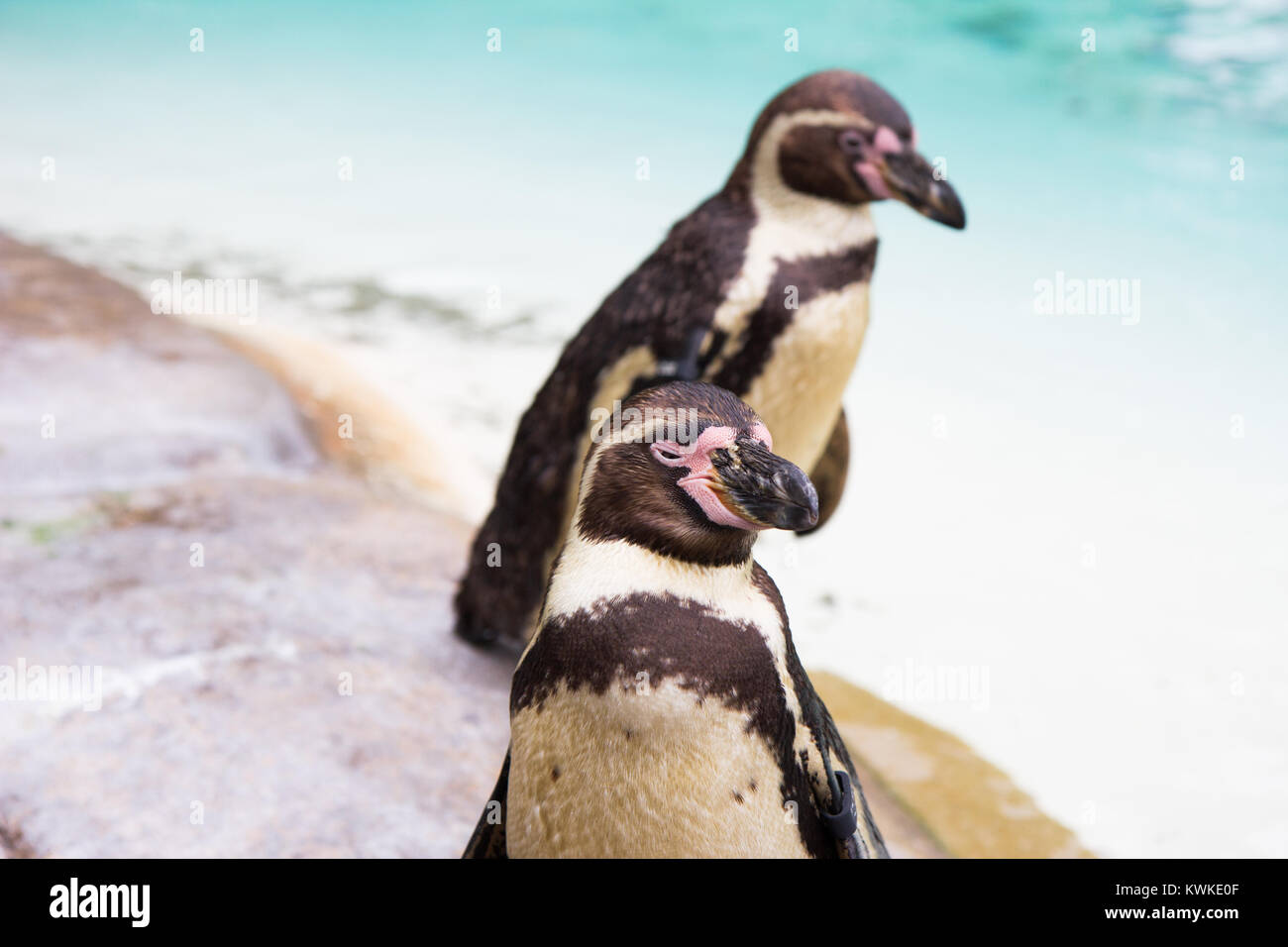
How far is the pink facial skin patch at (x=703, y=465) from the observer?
1152 mm

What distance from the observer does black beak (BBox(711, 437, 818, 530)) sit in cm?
111

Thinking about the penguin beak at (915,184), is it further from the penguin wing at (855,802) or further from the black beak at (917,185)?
the penguin wing at (855,802)

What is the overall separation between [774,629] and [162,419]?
108 inches

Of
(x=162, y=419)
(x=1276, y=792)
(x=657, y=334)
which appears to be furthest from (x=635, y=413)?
(x=1276, y=792)

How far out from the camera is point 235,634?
249 centimetres

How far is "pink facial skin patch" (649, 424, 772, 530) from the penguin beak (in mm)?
1065

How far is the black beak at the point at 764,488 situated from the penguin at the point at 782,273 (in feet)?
2.85

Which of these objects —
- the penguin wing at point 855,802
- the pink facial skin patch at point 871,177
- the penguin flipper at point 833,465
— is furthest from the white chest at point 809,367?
the penguin wing at point 855,802

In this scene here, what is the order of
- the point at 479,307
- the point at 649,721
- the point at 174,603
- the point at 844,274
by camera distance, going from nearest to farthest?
the point at 649,721, the point at 844,274, the point at 174,603, the point at 479,307

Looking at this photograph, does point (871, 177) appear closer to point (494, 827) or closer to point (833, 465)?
point (833, 465)

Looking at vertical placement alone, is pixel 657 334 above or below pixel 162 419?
above
